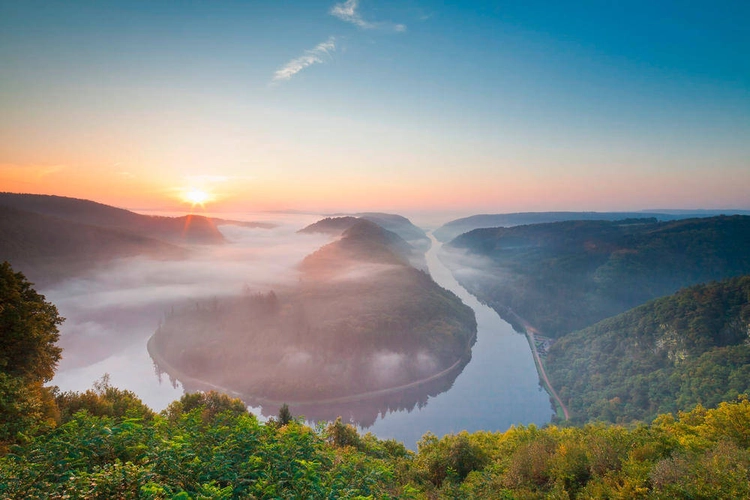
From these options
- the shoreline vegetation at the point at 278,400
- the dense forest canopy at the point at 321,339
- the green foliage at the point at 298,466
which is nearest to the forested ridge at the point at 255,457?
the green foliage at the point at 298,466

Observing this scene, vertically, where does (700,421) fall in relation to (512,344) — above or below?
above

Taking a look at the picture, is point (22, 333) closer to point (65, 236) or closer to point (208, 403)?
point (208, 403)

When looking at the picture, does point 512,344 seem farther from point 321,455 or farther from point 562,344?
point 321,455

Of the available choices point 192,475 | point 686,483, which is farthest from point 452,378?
point 192,475

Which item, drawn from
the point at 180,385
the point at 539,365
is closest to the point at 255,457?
the point at 180,385

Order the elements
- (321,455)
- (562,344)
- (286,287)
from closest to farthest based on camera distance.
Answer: (321,455)
(562,344)
(286,287)

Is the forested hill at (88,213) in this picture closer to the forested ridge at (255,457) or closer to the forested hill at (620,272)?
the forested ridge at (255,457)
